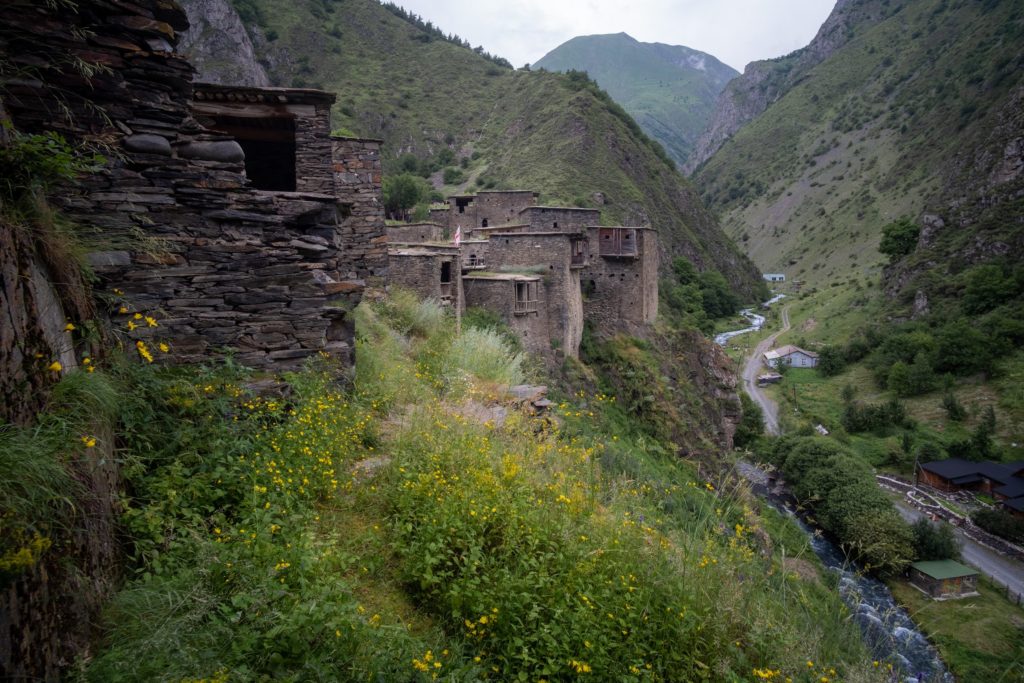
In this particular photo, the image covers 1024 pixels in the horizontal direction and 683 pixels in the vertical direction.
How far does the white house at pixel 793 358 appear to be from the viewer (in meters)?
60.8

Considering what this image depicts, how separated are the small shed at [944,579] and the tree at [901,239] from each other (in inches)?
2163

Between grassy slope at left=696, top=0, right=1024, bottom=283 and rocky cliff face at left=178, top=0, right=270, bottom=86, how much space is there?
86502 millimetres

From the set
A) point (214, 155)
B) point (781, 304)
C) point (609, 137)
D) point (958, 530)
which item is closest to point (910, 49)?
point (781, 304)

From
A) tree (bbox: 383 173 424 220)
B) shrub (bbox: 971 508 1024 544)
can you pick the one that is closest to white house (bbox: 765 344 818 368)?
shrub (bbox: 971 508 1024 544)

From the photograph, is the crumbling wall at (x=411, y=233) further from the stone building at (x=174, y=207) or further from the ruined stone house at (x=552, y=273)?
the stone building at (x=174, y=207)

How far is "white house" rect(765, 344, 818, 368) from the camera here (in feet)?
200

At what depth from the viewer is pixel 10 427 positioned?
8.85ft

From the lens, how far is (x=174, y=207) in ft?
17.0

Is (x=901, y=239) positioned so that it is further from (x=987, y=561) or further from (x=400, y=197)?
(x=400, y=197)

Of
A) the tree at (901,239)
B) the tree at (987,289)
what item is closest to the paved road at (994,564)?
the tree at (987,289)

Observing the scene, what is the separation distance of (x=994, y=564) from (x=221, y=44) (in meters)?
78.7

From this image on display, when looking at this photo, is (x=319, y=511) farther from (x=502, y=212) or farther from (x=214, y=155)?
(x=502, y=212)

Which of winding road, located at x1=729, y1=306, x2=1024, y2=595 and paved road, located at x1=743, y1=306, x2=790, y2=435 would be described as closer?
winding road, located at x1=729, y1=306, x2=1024, y2=595

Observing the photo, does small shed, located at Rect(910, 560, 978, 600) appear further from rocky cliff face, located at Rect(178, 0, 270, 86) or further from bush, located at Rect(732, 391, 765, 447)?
rocky cliff face, located at Rect(178, 0, 270, 86)
